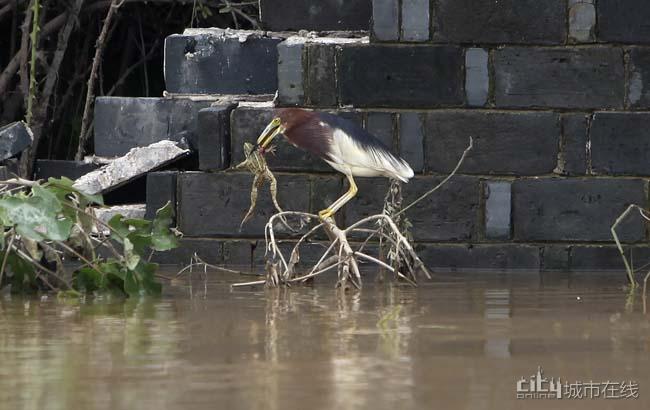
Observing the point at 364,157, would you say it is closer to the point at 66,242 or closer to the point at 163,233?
the point at 163,233

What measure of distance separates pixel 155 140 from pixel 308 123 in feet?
8.63

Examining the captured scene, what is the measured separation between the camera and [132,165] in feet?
31.9

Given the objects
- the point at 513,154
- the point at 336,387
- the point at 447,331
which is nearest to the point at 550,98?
the point at 513,154

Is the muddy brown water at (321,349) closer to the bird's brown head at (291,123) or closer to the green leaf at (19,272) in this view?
the green leaf at (19,272)

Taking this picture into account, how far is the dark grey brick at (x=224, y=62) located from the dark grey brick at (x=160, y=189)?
3.27ft

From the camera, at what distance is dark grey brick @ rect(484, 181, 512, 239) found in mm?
9094

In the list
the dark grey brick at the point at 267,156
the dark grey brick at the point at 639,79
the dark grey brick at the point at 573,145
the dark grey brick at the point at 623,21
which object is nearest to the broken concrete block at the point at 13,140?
the dark grey brick at the point at 267,156

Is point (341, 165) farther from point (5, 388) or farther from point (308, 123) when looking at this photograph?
point (5, 388)

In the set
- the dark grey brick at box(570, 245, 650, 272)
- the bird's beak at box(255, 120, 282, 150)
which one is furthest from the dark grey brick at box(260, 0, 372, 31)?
the dark grey brick at box(570, 245, 650, 272)

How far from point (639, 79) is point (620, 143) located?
16.4 inches

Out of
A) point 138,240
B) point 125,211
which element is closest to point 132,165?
point 125,211

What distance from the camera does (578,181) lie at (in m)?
9.05

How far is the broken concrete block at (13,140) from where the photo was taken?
33.0ft

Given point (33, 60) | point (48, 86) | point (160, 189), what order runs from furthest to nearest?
point (48, 86) → point (33, 60) → point (160, 189)
